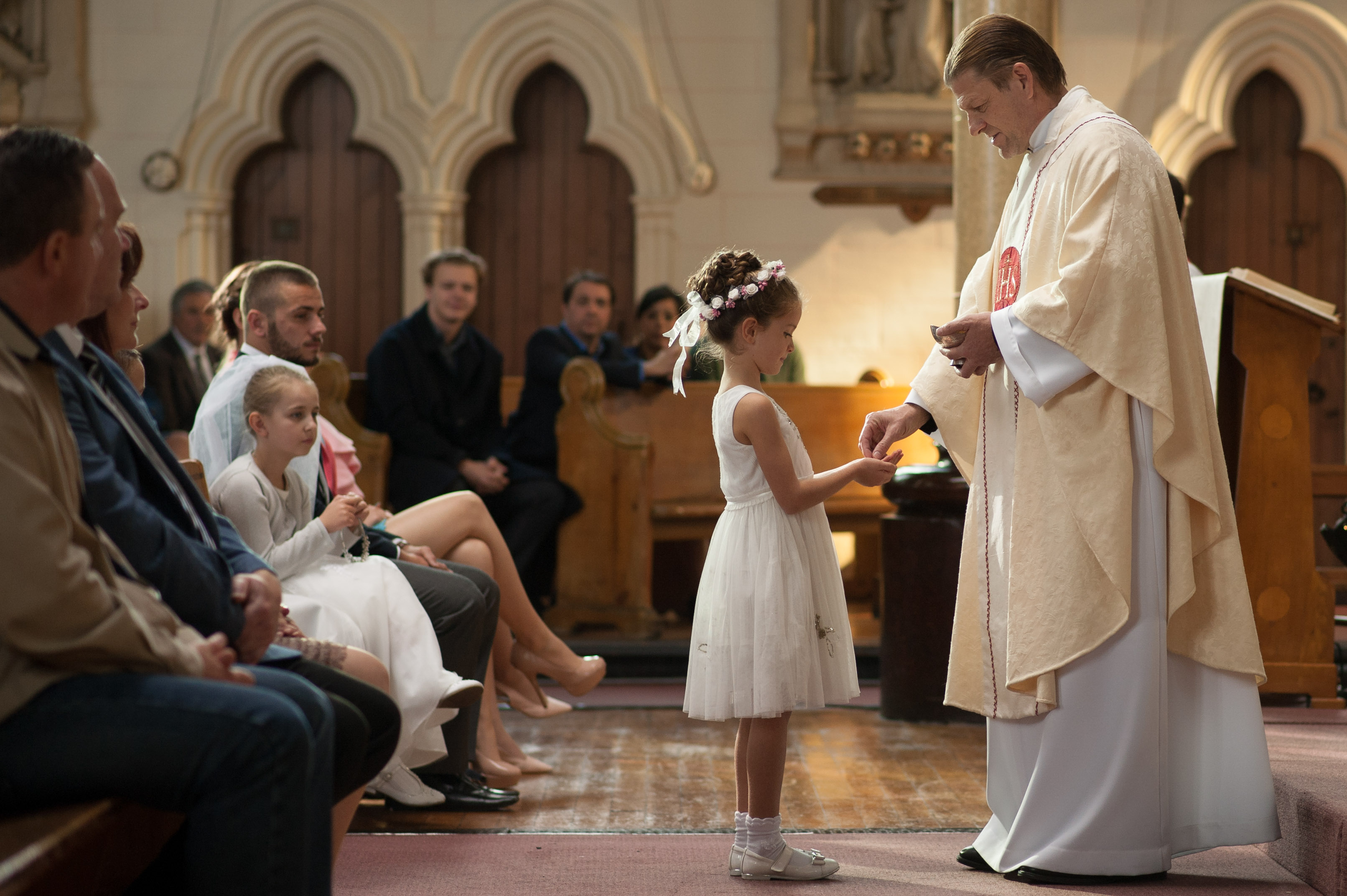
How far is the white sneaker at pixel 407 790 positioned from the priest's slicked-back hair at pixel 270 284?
1.11m

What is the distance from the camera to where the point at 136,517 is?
169cm

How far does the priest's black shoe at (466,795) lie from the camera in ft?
10.2

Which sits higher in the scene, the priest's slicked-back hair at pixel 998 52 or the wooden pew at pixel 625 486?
the priest's slicked-back hair at pixel 998 52

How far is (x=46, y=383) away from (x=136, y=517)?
0.24 meters

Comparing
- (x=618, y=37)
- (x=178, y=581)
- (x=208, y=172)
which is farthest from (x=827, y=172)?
(x=178, y=581)

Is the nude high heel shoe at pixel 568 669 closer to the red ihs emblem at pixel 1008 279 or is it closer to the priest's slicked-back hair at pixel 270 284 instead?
the priest's slicked-back hair at pixel 270 284

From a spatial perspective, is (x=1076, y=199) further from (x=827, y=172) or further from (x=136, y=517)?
(x=827, y=172)

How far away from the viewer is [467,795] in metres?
3.13

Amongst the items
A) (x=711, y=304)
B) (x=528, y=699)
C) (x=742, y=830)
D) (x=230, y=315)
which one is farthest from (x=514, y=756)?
(x=711, y=304)

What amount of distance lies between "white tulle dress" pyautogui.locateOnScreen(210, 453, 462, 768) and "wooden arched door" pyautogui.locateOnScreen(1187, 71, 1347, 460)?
6.55 metres

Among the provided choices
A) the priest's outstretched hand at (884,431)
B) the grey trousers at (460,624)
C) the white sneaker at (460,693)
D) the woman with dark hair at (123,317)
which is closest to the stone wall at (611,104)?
the grey trousers at (460,624)

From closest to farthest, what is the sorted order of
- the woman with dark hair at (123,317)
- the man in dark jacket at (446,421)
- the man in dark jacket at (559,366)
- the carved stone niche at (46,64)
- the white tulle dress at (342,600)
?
the woman with dark hair at (123,317), the white tulle dress at (342,600), the man in dark jacket at (446,421), the man in dark jacket at (559,366), the carved stone niche at (46,64)

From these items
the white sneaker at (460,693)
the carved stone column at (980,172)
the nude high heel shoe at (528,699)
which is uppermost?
the carved stone column at (980,172)

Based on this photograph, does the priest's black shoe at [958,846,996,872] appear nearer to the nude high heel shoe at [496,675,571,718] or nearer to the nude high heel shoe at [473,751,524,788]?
the nude high heel shoe at [473,751,524,788]
